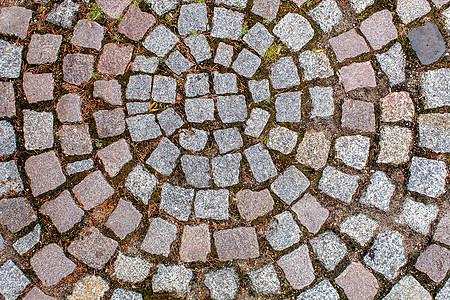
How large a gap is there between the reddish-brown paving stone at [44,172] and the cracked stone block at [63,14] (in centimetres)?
121

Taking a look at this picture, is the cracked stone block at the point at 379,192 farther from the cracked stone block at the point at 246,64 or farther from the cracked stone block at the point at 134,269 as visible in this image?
the cracked stone block at the point at 134,269

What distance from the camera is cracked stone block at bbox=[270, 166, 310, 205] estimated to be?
281 cm

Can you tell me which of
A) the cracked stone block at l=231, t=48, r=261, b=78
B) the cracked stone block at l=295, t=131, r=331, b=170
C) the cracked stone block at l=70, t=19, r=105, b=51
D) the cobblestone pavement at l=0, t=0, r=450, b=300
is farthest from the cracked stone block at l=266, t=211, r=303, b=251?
the cracked stone block at l=70, t=19, r=105, b=51

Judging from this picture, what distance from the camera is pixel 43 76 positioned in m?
2.86

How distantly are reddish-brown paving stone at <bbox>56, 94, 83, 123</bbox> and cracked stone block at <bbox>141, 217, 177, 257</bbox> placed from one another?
116cm

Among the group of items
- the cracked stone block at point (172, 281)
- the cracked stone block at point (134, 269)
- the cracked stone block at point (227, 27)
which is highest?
the cracked stone block at point (227, 27)

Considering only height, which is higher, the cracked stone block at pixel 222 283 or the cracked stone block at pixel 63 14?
the cracked stone block at pixel 63 14

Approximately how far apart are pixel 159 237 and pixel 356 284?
5.92 ft

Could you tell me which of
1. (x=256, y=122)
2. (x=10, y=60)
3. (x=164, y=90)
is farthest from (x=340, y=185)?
(x=10, y=60)

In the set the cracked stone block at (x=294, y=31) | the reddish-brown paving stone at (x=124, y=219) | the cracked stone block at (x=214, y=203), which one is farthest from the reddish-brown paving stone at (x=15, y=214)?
the cracked stone block at (x=294, y=31)

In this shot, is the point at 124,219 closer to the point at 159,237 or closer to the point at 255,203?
the point at 159,237

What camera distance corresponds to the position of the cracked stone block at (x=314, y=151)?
2.82m

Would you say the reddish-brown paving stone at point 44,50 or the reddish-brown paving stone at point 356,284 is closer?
the reddish-brown paving stone at point 356,284

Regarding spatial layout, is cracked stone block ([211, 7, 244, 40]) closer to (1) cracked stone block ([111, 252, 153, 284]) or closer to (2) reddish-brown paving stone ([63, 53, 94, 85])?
(2) reddish-brown paving stone ([63, 53, 94, 85])
